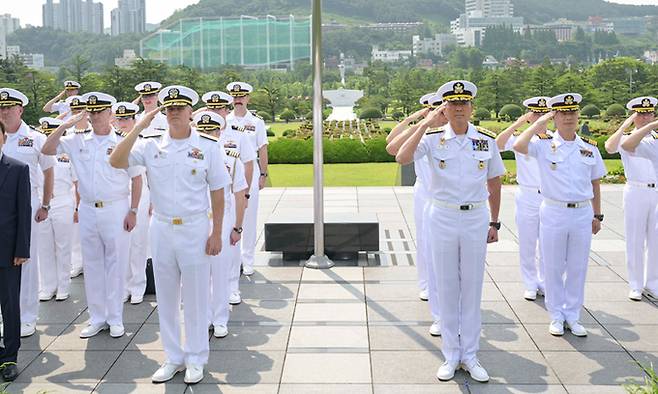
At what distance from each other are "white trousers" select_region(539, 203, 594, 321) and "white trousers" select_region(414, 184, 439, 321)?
101cm

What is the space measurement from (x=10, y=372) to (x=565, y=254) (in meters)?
4.59

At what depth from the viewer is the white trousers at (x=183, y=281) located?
17.2 feet

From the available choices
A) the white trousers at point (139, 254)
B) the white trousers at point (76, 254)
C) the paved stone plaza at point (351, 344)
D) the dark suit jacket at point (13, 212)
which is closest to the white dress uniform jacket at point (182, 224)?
the paved stone plaza at point (351, 344)

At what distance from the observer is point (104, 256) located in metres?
6.48

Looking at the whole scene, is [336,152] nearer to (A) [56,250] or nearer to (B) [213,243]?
(A) [56,250]

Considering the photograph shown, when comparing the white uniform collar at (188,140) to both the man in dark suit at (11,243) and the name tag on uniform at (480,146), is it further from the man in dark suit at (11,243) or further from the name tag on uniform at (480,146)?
the name tag on uniform at (480,146)

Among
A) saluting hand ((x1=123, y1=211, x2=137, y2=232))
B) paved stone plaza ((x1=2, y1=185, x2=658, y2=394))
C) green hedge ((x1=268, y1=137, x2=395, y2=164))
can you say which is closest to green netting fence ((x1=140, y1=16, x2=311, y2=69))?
green hedge ((x1=268, y1=137, x2=395, y2=164))

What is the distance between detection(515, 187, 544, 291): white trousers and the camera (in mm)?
7375

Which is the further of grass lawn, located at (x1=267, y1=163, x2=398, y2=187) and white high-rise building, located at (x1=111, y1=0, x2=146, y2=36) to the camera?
white high-rise building, located at (x1=111, y1=0, x2=146, y2=36)

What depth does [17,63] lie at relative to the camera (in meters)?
27.0

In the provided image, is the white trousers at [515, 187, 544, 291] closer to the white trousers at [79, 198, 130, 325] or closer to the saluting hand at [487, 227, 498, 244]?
the saluting hand at [487, 227, 498, 244]

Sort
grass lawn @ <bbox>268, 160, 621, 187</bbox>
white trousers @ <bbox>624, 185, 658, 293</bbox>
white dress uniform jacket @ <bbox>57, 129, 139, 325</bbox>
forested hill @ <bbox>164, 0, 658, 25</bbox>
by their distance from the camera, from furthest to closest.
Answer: forested hill @ <bbox>164, 0, 658, 25</bbox> < grass lawn @ <bbox>268, 160, 621, 187</bbox> < white trousers @ <bbox>624, 185, 658, 293</bbox> < white dress uniform jacket @ <bbox>57, 129, 139, 325</bbox>

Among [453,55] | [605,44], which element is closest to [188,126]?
[453,55]

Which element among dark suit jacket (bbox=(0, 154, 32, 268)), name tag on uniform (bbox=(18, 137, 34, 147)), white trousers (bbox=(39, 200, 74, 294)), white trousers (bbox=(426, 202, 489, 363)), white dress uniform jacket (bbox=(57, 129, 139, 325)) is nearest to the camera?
white trousers (bbox=(426, 202, 489, 363))
